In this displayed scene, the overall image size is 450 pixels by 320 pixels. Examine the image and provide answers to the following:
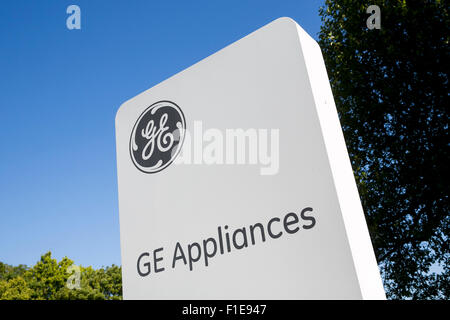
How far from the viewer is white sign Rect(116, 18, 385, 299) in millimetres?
2537

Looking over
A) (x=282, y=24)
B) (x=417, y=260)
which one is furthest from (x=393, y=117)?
(x=282, y=24)

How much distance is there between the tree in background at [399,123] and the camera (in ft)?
28.7

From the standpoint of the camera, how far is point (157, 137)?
12.0ft

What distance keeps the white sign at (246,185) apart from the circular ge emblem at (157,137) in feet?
0.04

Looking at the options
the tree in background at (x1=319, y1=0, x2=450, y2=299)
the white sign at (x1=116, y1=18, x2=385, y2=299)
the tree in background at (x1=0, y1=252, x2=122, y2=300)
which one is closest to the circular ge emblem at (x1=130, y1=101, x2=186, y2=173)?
the white sign at (x1=116, y1=18, x2=385, y2=299)

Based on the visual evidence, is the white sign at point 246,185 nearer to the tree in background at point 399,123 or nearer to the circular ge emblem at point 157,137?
the circular ge emblem at point 157,137

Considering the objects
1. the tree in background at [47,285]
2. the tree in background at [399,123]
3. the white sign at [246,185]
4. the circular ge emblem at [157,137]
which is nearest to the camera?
the white sign at [246,185]

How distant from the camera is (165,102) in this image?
3697 mm

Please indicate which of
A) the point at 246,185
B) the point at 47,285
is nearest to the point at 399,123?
the point at 246,185

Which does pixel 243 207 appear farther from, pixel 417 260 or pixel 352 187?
pixel 417 260

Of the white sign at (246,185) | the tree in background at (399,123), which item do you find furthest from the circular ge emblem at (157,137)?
the tree in background at (399,123)
